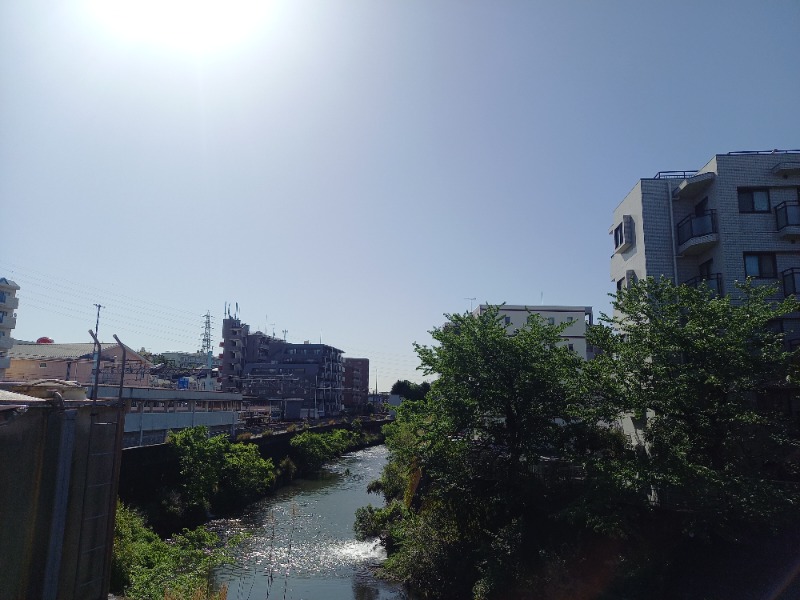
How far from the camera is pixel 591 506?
46.0 ft

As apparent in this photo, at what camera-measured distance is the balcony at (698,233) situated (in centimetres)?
1986

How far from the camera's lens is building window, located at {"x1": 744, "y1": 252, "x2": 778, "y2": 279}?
19.7 m

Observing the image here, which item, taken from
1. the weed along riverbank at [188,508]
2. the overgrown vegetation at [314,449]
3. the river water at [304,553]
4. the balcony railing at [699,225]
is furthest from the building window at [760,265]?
the overgrown vegetation at [314,449]

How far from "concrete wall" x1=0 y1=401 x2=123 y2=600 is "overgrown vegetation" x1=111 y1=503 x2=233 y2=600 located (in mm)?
5734

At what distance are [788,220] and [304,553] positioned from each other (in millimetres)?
→ 22060

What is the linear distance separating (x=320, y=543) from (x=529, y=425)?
11987 mm

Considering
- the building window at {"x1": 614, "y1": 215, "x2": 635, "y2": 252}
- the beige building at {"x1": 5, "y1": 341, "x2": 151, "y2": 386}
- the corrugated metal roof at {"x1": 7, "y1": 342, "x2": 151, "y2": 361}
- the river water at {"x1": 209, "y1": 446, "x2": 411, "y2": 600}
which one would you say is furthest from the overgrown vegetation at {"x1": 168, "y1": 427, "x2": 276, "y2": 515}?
the corrugated metal roof at {"x1": 7, "y1": 342, "x2": 151, "y2": 361}

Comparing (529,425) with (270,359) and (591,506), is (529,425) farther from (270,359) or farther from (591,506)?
(270,359)

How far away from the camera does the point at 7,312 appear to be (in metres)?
52.2

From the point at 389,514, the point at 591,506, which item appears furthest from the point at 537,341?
the point at 389,514

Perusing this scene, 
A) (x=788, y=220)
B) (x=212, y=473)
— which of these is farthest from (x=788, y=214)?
(x=212, y=473)

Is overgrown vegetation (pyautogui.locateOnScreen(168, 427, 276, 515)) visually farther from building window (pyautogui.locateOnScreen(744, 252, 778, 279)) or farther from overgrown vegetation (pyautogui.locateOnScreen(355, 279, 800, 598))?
building window (pyautogui.locateOnScreen(744, 252, 778, 279))

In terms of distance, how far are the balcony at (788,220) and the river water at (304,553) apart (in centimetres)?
1796

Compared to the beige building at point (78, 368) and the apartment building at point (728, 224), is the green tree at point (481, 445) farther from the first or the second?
the beige building at point (78, 368)
